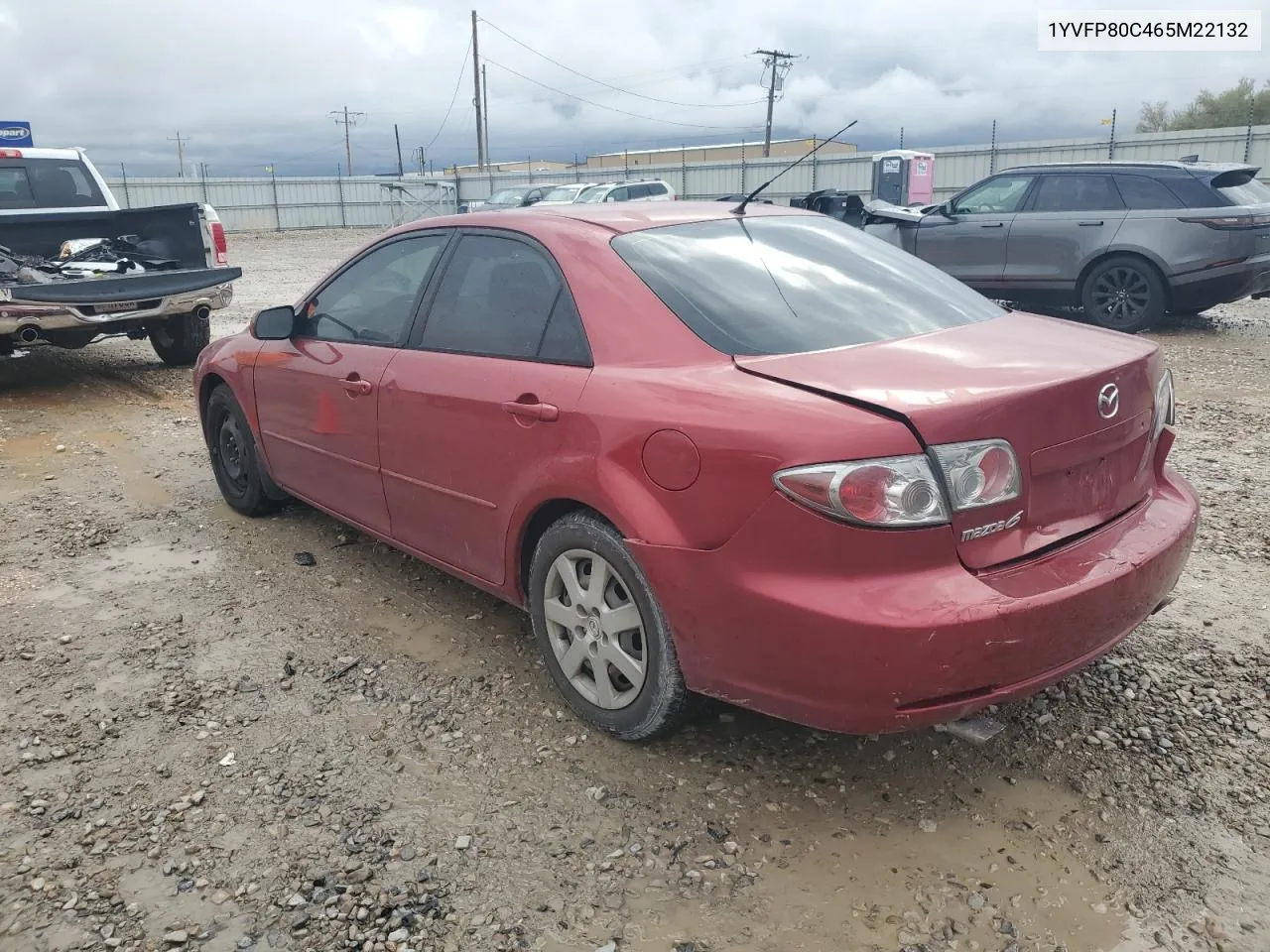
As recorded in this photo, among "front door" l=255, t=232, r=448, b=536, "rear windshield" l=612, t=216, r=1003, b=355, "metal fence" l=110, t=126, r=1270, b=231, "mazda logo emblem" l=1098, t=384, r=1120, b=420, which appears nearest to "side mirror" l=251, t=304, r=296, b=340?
"front door" l=255, t=232, r=448, b=536

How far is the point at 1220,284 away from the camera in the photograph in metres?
9.33

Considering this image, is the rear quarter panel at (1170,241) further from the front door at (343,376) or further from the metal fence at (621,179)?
the metal fence at (621,179)

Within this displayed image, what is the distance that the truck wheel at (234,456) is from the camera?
16.2ft

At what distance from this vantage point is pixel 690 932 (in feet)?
7.34

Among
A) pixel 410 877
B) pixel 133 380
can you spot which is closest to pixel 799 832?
pixel 410 877

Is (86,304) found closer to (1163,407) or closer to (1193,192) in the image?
(1163,407)

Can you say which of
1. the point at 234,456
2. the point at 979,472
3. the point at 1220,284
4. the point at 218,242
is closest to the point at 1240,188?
the point at 1220,284

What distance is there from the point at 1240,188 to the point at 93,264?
35.0 feet

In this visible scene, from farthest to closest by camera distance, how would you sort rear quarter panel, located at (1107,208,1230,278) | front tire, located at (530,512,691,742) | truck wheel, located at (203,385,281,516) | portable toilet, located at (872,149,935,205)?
portable toilet, located at (872,149,935,205), rear quarter panel, located at (1107,208,1230,278), truck wheel, located at (203,385,281,516), front tire, located at (530,512,691,742)

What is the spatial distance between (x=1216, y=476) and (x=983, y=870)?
3828 millimetres

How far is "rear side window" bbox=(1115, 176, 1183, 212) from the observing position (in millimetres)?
9508

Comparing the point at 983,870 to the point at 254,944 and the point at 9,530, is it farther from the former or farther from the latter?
the point at 9,530

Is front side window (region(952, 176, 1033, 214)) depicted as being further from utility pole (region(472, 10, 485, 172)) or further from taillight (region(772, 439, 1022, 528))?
utility pole (region(472, 10, 485, 172))

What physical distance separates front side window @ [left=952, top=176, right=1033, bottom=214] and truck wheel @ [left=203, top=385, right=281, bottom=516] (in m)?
8.64
